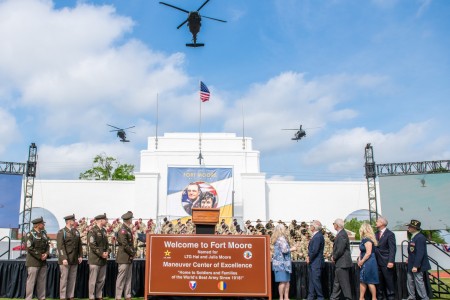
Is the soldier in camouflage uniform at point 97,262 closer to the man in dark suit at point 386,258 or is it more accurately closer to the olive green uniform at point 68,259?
the olive green uniform at point 68,259

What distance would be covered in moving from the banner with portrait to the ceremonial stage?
1405 cm

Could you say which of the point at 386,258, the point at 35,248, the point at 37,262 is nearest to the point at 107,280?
the point at 37,262

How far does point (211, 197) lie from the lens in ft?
74.6

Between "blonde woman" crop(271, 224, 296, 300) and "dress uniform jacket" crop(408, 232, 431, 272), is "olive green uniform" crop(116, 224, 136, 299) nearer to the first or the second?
"blonde woman" crop(271, 224, 296, 300)

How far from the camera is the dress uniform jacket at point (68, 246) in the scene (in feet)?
24.2

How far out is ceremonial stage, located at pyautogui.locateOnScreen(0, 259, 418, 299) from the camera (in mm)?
8086

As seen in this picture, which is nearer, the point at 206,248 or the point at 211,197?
the point at 206,248

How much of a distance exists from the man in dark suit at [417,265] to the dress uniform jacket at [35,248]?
20.9 ft

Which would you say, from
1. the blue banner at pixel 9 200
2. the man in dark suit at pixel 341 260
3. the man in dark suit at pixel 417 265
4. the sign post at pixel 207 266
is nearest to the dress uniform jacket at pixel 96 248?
the sign post at pixel 207 266

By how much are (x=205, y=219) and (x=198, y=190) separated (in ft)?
51.0

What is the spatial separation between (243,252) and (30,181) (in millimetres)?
19150

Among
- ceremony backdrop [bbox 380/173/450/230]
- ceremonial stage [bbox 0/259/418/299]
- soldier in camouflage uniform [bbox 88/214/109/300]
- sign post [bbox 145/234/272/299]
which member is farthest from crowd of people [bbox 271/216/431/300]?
ceremony backdrop [bbox 380/173/450/230]

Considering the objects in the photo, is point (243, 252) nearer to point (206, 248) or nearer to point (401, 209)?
point (206, 248)

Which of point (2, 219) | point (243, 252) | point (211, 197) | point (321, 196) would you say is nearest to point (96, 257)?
point (243, 252)
